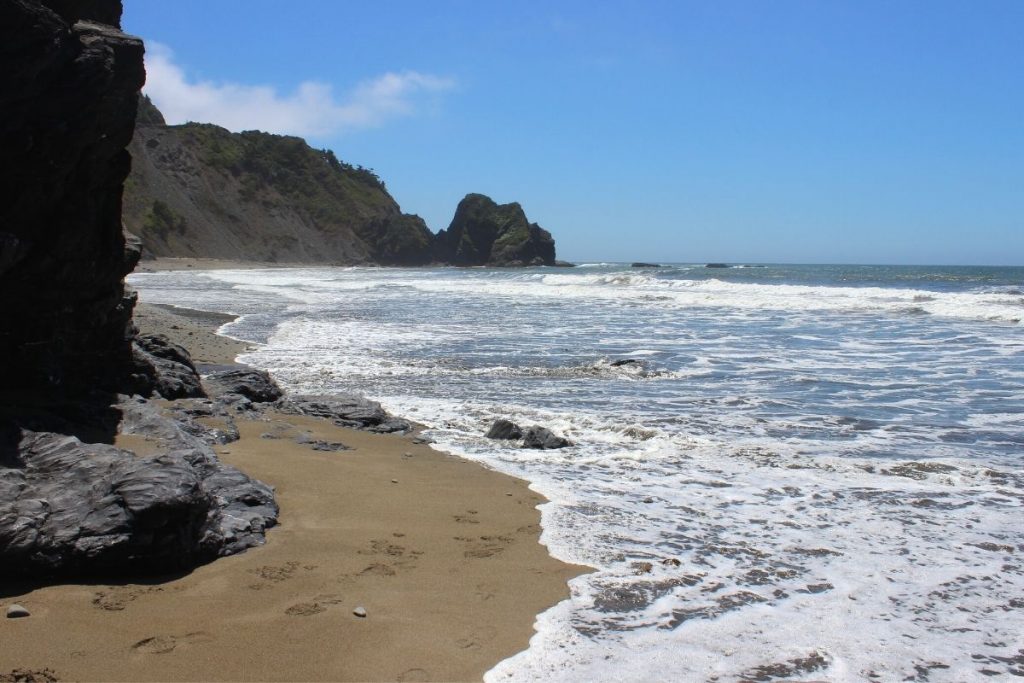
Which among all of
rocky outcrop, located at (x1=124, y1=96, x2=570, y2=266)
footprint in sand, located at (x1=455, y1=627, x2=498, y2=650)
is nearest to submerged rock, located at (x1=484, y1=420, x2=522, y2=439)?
footprint in sand, located at (x1=455, y1=627, x2=498, y2=650)

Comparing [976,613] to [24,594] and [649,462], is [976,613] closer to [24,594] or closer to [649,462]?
[649,462]

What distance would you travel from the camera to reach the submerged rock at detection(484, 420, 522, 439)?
8281mm

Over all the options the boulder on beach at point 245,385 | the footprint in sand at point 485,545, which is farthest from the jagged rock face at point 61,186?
the footprint in sand at point 485,545

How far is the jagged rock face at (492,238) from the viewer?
104 m

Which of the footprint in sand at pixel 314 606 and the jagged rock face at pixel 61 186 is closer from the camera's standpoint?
the footprint in sand at pixel 314 606

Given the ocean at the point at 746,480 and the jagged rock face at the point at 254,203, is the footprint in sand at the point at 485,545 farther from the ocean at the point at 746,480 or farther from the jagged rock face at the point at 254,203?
the jagged rock face at the point at 254,203

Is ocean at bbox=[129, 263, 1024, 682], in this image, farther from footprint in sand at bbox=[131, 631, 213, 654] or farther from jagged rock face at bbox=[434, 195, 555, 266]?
jagged rock face at bbox=[434, 195, 555, 266]

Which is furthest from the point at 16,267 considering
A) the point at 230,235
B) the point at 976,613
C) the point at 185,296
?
the point at 230,235

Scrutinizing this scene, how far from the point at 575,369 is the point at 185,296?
2011 cm

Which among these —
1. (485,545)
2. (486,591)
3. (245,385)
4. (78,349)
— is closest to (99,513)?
(486,591)

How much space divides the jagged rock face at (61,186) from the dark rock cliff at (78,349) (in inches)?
0.4

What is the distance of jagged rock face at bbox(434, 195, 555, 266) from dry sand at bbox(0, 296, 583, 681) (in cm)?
9718

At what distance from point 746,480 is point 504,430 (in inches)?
103

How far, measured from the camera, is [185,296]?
2853cm
